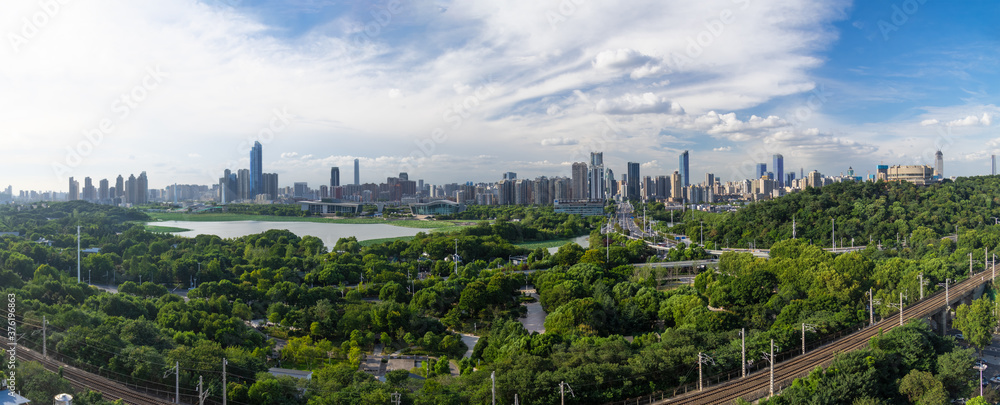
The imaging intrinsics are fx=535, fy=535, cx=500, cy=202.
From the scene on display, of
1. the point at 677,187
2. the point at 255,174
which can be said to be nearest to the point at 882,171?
the point at 677,187

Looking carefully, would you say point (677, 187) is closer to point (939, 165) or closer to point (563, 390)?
point (939, 165)

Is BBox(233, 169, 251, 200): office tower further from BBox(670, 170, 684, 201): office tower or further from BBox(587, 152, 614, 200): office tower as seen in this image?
BBox(670, 170, 684, 201): office tower

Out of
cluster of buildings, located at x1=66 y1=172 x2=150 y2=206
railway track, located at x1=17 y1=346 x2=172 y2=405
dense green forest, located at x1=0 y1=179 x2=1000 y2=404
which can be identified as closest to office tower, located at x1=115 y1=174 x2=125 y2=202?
cluster of buildings, located at x1=66 y1=172 x2=150 y2=206

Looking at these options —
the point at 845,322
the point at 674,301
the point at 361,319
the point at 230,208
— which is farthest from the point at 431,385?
the point at 230,208

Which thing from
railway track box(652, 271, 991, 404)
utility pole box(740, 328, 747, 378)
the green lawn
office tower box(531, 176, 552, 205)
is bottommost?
railway track box(652, 271, 991, 404)

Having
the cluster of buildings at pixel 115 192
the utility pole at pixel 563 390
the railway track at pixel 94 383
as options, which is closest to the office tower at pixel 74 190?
the cluster of buildings at pixel 115 192
